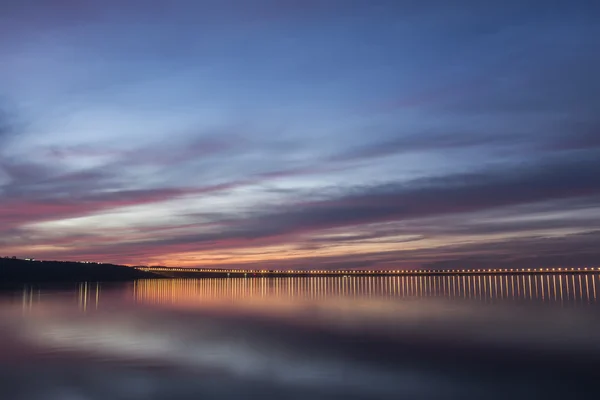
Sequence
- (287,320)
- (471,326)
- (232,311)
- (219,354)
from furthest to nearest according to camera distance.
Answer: (232,311), (287,320), (471,326), (219,354)

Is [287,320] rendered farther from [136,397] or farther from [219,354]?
[136,397]

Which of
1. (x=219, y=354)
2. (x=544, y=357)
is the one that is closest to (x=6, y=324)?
(x=219, y=354)

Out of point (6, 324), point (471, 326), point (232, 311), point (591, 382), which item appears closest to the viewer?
point (591, 382)

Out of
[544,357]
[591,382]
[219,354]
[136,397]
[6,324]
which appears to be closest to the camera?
[136,397]

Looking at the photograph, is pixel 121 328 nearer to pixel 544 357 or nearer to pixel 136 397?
pixel 136 397

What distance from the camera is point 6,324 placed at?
37.7 metres

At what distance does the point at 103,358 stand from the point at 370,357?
36.7 ft

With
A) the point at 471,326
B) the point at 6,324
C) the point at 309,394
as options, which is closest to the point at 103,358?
the point at 309,394

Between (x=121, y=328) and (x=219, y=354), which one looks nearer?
(x=219, y=354)

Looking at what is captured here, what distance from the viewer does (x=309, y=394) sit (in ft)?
55.2

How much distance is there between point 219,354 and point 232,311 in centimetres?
2517

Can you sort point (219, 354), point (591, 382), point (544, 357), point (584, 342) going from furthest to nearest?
1. point (584, 342)
2. point (219, 354)
3. point (544, 357)
4. point (591, 382)

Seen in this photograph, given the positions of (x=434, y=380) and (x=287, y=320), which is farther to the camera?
(x=287, y=320)

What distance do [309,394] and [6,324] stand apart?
28920mm
